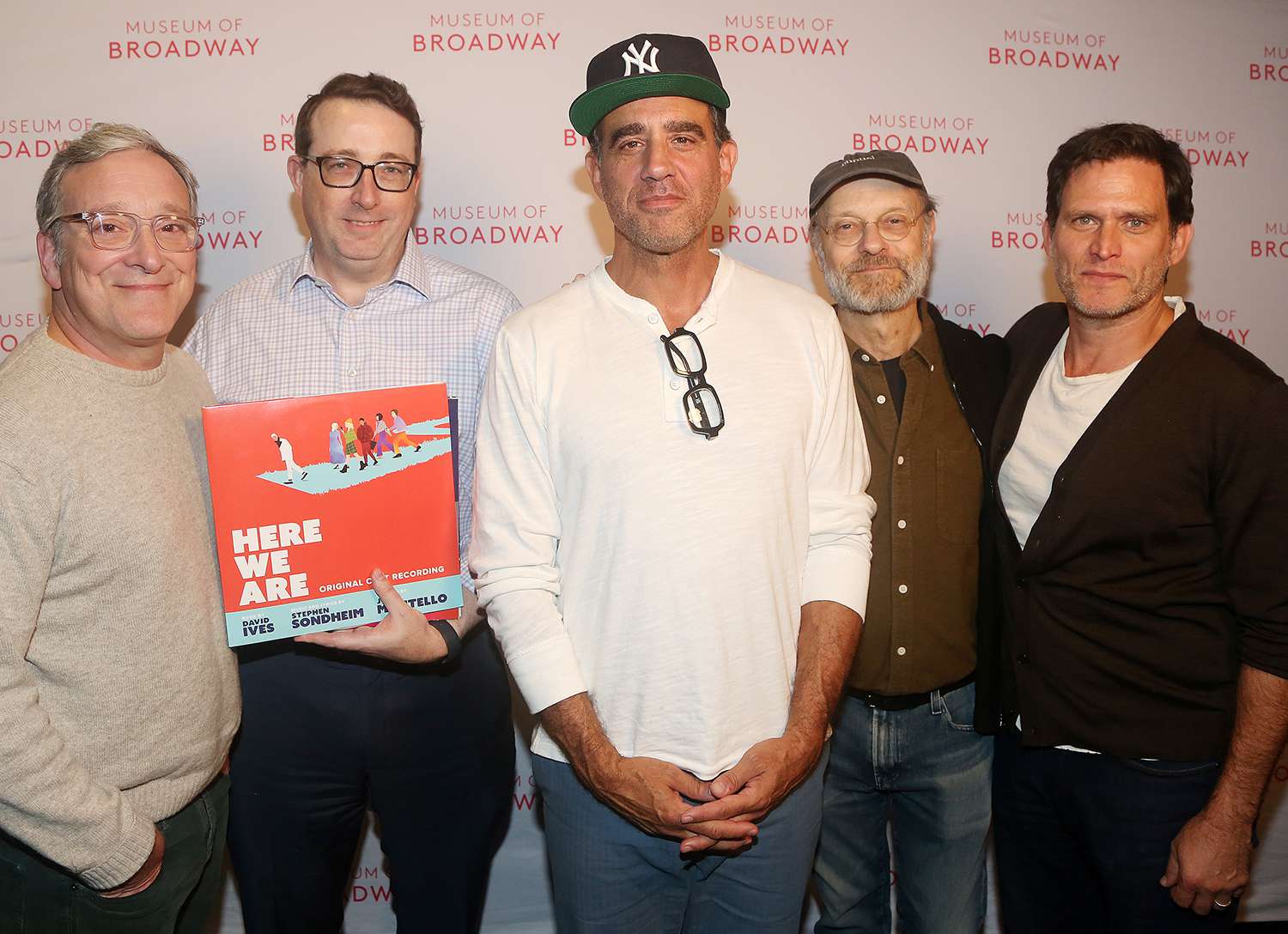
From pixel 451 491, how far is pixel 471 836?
34.0 inches

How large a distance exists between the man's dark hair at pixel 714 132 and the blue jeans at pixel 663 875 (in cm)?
126

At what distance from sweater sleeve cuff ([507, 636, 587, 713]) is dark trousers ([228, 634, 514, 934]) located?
19.6 inches

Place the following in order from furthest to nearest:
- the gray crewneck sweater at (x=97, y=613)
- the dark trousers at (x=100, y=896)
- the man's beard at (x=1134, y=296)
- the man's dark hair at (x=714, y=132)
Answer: the man's beard at (x=1134, y=296)
the man's dark hair at (x=714, y=132)
the dark trousers at (x=100, y=896)
the gray crewneck sweater at (x=97, y=613)

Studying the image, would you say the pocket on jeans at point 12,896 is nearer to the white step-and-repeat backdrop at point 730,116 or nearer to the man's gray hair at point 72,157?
the man's gray hair at point 72,157

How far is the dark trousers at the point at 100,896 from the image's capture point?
155cm

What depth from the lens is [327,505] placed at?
1.75 metres

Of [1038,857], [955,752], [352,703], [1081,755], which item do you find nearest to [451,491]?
[352,703]

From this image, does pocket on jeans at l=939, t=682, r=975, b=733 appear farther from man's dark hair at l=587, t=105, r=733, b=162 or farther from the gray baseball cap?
man's dark hair at l=587, t=105, r=733, b=162

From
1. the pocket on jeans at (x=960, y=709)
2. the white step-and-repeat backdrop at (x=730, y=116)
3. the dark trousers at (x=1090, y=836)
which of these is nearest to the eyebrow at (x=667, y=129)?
the white step-and-repeat backdrop at (x=730, y=116)

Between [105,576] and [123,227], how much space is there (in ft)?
2.09

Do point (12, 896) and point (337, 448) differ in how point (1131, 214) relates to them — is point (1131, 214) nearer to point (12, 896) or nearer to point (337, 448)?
point (337, 448)

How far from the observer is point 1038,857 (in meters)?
2.06

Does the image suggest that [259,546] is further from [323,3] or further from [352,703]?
[323,3]

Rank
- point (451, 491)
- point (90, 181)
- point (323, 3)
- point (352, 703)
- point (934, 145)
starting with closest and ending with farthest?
point (90, 181)
point (451, 491)
point (352, 703)
point (323, 3)
point (934, 145)
